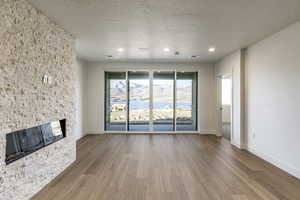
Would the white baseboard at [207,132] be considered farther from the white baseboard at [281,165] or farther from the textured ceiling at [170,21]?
the textured ceiling at [170,21]

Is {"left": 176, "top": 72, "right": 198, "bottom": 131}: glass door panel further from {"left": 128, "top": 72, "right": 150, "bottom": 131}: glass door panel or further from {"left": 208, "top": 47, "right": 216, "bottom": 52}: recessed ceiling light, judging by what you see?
{"left": 208, "top": 47, "right": 216, "bottom": 52}: recessed ceiling light

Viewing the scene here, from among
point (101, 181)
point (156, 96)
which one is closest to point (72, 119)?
point (101, 181)

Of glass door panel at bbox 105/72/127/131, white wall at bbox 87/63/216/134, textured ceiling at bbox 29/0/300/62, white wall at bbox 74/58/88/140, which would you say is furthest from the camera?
glass door panel at bbox 105/72/127/131

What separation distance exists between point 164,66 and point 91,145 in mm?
3872

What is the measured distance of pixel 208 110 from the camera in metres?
7.75

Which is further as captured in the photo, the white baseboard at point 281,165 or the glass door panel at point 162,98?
the glass door panel at point 162,98

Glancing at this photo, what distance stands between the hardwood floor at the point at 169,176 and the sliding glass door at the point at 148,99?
2.28 m

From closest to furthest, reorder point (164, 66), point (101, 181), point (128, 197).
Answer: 1. point (128, 197)
2. point (101, 181)
3. point (164, 66)

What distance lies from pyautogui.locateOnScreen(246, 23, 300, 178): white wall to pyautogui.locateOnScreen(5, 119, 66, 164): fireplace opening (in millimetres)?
4229

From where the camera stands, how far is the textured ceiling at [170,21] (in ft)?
9.60

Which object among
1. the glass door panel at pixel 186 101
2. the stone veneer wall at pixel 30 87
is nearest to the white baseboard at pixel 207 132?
the glass door panel at pixel 186 101

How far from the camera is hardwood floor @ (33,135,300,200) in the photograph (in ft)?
9.63

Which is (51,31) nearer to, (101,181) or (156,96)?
(101,181)

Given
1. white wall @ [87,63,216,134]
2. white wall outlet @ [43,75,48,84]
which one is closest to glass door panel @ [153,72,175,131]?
white wall @ [87,63,216,134]
